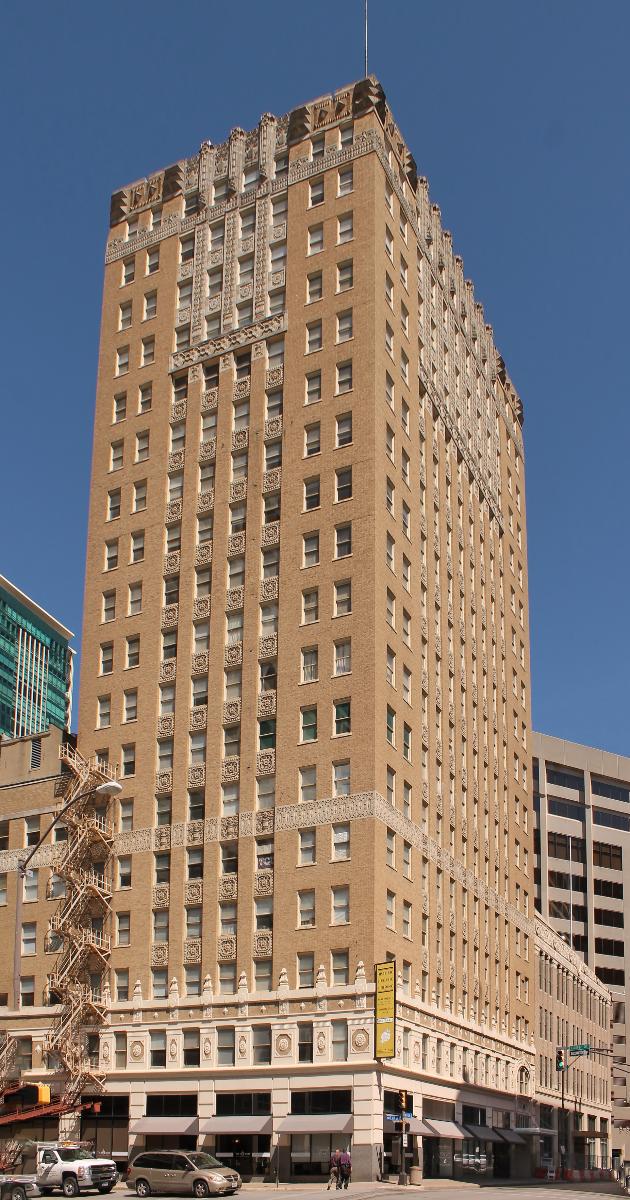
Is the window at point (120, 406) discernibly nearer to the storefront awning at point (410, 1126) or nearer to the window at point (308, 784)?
the window at point (308, 784)

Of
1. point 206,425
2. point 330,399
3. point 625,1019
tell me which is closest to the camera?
point 330,399

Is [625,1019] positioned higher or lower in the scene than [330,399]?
lower

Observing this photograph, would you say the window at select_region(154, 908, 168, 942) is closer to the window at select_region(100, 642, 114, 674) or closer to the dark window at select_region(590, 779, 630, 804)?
the window at select_region(100, 642, 114, 674)

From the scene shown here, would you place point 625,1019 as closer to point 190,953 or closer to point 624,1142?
point 624,1142

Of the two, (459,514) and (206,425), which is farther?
(459,514)

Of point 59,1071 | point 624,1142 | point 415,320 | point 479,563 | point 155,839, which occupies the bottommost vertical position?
point 624,1142

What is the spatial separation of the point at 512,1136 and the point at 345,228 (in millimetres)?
54670

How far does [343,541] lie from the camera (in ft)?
233

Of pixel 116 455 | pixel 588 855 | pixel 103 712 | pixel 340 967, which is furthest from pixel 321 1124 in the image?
pixel 588 855

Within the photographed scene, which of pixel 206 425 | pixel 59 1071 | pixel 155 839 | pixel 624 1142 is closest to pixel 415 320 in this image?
pixel 206 425

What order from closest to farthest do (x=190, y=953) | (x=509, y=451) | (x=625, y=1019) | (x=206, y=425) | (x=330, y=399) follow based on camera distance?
(x=190, y=953), (x=330, y=399), (x=206, y=425), (x=509, y=451), (x=625, y=1019)

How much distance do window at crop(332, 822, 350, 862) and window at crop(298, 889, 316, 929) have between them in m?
2.14

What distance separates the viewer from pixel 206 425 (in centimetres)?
7950

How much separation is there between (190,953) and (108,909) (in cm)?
602
